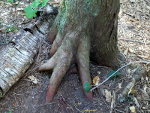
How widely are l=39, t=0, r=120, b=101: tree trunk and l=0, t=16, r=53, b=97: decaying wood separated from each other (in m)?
0.26

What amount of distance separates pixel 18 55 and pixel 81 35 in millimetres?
832

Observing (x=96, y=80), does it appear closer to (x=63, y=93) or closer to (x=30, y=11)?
(x=63, y=93)

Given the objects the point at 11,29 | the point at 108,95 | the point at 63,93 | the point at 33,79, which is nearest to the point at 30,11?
the point at 11,29

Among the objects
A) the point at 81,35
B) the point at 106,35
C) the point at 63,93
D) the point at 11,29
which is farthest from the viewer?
the point at 11,29

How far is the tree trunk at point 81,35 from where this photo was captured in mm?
A: 2389

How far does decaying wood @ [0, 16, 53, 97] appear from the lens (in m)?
2.35

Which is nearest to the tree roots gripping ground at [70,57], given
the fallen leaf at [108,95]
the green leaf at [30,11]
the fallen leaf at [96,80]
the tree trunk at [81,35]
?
the tree trunk at [81,35]

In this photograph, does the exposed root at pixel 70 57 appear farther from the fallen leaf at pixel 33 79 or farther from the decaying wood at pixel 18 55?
the decaying wood at pixel 18 55

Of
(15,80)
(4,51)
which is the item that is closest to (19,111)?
(15,80)

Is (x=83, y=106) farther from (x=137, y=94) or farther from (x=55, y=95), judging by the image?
(x=137, y=94)

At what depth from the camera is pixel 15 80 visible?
2406 millimetres

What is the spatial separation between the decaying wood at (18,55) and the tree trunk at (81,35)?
0.84ft

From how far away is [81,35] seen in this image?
2531mm

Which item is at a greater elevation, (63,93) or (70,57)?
(70,57)
